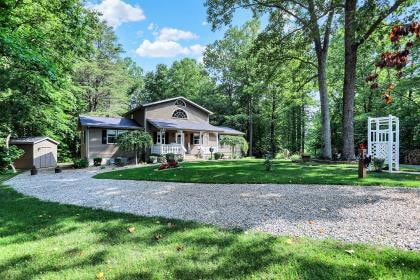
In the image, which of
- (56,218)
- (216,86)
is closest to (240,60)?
(216,86)

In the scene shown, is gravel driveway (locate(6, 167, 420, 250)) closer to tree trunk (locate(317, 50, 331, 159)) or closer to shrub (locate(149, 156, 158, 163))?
tree trunk (locate(317, 50, 331, 159))

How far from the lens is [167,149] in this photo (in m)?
22.2

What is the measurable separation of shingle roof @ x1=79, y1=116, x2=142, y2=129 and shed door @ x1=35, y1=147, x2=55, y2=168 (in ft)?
11.0

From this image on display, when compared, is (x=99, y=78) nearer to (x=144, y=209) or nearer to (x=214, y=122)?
(x=214, y=122)

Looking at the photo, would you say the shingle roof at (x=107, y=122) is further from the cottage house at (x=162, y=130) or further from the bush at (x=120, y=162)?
the bush at (x=120, y=162)

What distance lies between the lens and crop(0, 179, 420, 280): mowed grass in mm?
2736

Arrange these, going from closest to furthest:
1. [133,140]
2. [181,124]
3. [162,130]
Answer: [133,140]
[162,130]
[181,124]

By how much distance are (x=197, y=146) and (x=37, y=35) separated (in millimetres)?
17090

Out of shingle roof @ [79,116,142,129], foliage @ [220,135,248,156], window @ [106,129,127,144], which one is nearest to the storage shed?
shingle roof @ [79,116,142,129]

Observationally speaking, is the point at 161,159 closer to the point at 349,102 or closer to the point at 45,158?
the point at 45,158

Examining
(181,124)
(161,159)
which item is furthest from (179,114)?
(161,159)

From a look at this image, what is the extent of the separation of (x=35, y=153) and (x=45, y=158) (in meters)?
0.89

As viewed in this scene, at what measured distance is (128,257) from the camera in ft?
10.4

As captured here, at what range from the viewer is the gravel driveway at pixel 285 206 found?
3.99 metres
